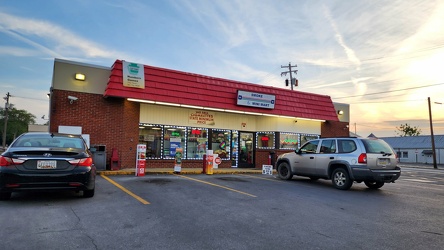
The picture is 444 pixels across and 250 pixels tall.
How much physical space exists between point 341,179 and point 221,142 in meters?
8.69

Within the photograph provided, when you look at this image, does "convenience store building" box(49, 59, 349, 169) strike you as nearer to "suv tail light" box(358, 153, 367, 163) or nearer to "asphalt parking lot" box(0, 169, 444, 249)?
"asphalt parking lot" box(0, 169, 444, 249)

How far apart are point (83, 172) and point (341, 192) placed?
7.76 metres

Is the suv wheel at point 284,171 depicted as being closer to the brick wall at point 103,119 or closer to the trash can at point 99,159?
the brick wall at point 103,119

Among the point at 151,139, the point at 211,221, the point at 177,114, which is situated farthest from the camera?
the point at 177,114

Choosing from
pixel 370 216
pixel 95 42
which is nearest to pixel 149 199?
pixel 370 216

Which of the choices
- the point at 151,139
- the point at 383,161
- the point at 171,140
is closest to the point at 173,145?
the point at 171,140

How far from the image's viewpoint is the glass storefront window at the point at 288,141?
63.2 feet

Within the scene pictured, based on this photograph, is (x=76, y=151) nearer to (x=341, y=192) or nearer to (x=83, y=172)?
(x=83, y=172)

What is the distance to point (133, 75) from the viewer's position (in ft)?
45.4

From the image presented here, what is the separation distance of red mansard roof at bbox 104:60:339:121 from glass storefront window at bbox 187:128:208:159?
1989 millimetres

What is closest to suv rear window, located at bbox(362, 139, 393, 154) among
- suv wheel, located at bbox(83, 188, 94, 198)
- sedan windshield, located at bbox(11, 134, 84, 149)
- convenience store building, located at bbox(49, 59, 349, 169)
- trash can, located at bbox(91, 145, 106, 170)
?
convenience store building, located at bbox(49, 59, 349, 169)

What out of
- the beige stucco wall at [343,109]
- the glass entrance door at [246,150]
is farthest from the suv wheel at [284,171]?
the beige stucco wall at [343,109]

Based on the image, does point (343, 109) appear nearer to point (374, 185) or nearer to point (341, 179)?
point (374, 185)

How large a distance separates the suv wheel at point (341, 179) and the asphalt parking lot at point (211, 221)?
169cm
